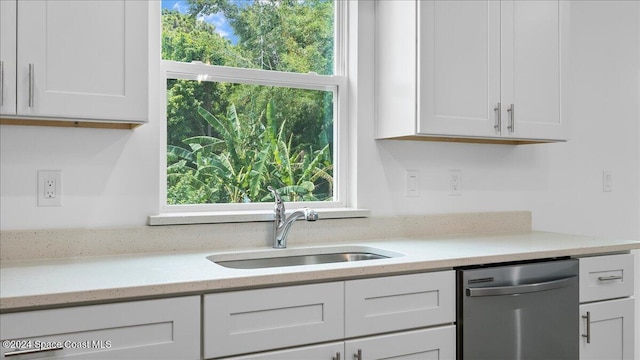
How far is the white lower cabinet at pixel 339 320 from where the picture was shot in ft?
5.11

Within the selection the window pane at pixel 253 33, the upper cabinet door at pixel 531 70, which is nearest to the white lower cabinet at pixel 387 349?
the upper cabinet door at pixel 531 70

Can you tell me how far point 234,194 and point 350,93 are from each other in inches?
28.4

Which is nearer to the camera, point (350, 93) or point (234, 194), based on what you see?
point (234, 194)

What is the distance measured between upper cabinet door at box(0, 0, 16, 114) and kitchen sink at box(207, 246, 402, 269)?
0.82 meters

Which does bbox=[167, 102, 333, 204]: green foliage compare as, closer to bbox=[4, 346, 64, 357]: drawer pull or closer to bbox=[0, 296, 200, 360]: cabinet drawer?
bbox=[0, 296, 200, 360]: cabinet drawer

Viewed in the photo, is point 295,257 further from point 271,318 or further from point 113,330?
point 113,330

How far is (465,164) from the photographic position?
271 cm

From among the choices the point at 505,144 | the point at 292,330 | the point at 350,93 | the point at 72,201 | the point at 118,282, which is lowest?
the point at 292,330

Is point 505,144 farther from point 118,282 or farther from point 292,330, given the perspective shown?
point 118,282

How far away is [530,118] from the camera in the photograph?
248 centimetres

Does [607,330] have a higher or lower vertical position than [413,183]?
lower

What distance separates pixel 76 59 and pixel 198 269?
Answer: 767 mm

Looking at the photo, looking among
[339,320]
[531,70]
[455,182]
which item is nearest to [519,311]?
[339,320]

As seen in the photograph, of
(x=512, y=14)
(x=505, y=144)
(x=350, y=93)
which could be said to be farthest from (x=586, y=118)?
(x=350, y=93)
